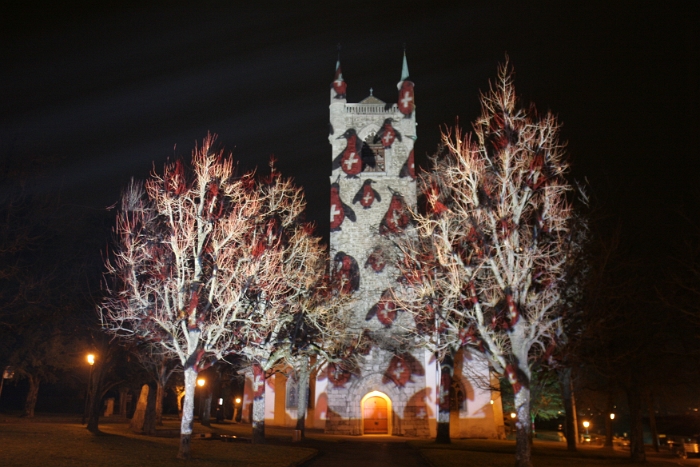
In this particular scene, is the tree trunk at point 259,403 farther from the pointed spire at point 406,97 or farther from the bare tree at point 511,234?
the pointed spire at point 406,97

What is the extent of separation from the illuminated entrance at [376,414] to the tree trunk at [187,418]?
2100 centimetres

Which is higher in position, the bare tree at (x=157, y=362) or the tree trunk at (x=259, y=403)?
the bare tree at (x=157, y=362)

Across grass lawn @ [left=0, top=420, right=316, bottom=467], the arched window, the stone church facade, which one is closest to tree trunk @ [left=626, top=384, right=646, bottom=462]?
the stone church facade

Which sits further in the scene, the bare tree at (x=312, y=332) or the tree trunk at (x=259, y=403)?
the bare tree at (x=312, y=332)

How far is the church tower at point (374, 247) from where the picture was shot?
35.9 m

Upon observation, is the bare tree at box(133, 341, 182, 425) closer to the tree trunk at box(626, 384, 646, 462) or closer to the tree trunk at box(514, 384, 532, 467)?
the tree trunk at box(514, 384, 532, 467)

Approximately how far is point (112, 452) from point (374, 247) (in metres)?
24.8

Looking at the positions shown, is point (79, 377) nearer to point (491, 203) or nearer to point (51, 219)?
point (51, 219)

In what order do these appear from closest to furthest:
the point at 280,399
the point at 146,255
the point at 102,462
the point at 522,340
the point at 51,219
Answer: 1. the point at 102,462
2. the point at 522,340
3. the point at 146,255
4. the point at 51,219
5. the point at 280,399

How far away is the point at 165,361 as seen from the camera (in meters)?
26.4

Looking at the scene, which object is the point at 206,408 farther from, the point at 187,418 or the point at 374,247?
the point at 187,418

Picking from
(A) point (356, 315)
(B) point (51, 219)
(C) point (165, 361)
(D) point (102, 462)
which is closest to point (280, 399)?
(A) point (356, 315)

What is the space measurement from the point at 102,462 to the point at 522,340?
11.7 m

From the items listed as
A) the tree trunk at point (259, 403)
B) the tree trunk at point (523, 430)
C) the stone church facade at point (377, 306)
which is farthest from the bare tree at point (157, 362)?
the tree trunk at point (523, 430)
